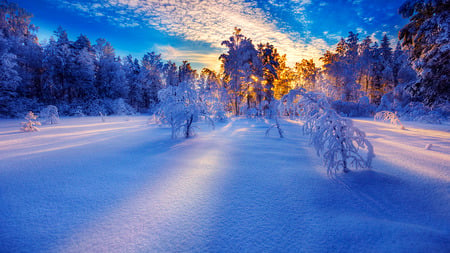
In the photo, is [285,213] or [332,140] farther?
[332,140]

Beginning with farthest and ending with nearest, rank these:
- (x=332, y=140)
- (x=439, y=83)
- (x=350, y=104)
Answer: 1. (x=350, y=104)
2. (x=439, y=83)
3. (x=332, y=140)

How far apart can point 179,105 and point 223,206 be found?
229 inches

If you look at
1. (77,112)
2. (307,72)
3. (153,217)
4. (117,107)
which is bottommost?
(153,217)

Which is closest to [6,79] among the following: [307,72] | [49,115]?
[49,115]

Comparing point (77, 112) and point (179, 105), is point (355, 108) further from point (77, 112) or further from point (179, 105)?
point (77, 112)

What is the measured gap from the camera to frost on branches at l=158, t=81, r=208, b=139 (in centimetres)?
775

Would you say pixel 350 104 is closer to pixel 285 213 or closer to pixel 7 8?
pixel 285 213

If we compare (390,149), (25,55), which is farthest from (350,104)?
(25,55)

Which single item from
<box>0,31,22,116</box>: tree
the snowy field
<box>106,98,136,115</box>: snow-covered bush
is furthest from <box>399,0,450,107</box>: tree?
<box>106,98,136,115</box>: snow-covered bush

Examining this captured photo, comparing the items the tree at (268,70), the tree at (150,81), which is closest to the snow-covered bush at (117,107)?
the tree at (150,81)

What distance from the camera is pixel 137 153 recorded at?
19.5ft

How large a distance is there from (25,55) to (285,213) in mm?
Result: 42121

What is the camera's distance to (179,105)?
776 centimetres

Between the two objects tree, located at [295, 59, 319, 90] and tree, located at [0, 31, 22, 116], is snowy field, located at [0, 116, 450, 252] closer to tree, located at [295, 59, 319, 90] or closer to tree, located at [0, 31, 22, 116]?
tree, located at [0, 31, 22, 116]
